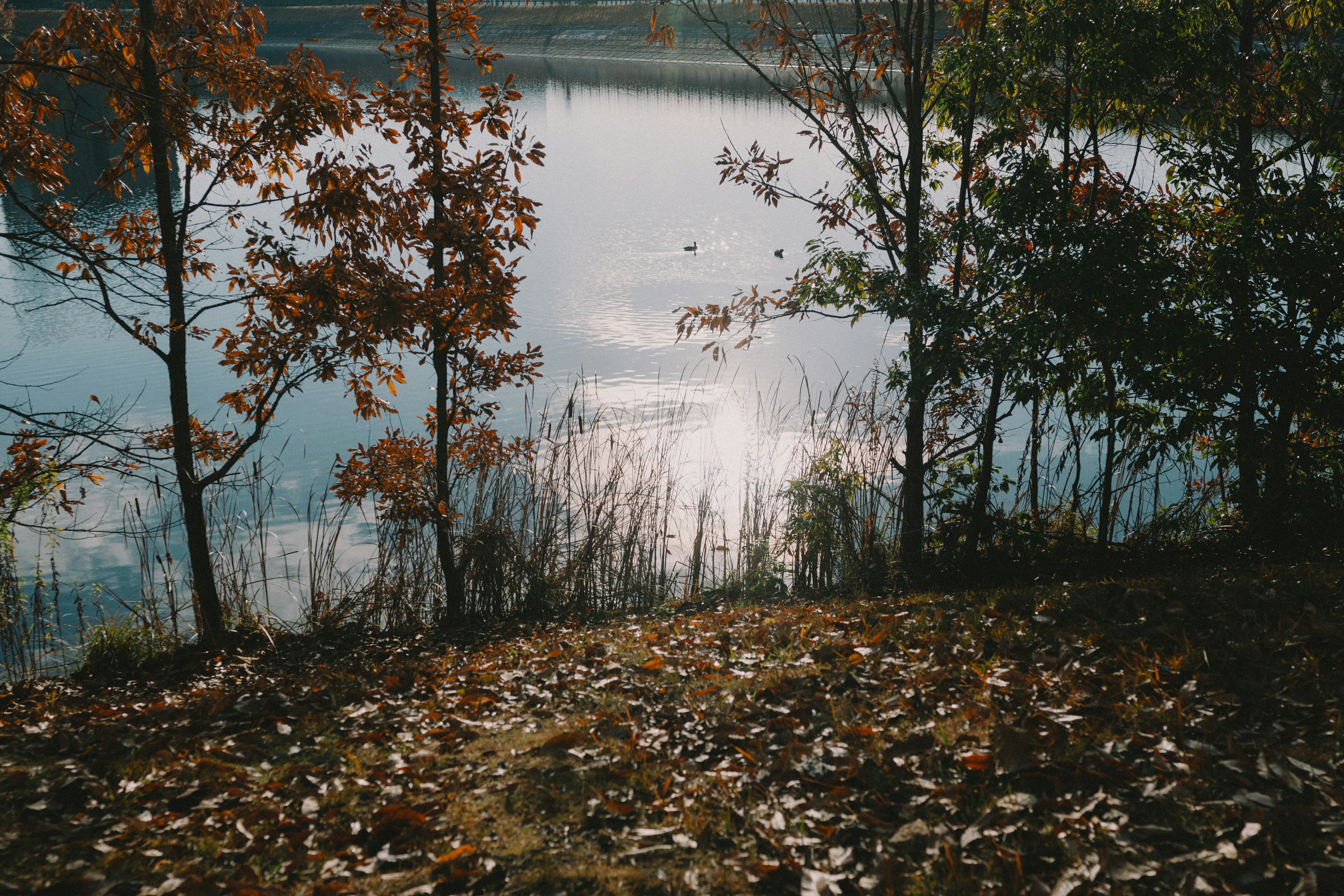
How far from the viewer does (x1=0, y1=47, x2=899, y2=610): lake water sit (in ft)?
32.9

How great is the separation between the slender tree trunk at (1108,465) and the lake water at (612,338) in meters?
2.13

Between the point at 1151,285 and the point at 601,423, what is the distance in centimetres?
629

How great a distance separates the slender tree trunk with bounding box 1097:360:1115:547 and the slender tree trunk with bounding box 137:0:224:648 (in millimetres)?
5912

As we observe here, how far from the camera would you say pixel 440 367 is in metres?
6.43

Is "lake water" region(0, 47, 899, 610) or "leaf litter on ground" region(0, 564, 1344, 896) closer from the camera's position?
"leaf litter on ground" region(0, 564, 1344, 896)

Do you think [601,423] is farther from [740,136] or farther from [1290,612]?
[740,136]

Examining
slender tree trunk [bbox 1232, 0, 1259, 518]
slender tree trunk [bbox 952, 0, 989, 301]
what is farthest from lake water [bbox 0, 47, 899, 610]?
slender tree trunk [bbox 1232, 0, 1259, 518]

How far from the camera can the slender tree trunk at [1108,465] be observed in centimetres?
582

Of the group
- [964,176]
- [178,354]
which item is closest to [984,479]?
[964,176]

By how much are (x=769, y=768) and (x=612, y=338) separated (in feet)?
36.0

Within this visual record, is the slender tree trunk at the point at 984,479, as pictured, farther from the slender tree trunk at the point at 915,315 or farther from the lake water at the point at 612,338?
the lake water at the point at 612,338

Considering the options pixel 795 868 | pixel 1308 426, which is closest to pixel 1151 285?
pixel 1308 426

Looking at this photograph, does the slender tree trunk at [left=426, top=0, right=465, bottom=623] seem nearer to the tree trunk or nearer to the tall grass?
the tall grass

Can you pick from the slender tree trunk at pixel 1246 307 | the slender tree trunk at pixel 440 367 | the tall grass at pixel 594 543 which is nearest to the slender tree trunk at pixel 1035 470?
the tall grass at pixel 594 543
